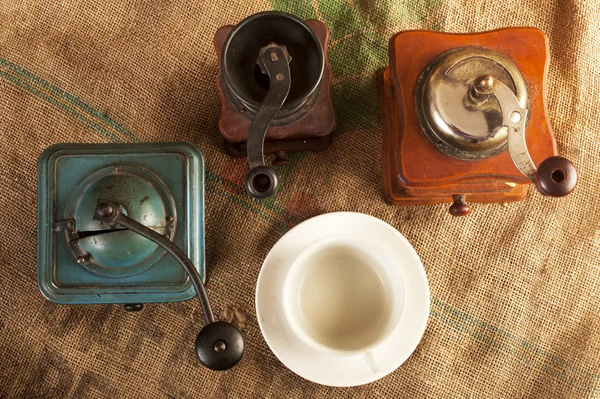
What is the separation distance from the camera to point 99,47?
1.16m

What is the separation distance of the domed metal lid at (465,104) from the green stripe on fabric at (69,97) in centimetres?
58

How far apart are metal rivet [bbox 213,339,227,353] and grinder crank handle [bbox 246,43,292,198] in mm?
211

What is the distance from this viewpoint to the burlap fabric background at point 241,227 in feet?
3.71

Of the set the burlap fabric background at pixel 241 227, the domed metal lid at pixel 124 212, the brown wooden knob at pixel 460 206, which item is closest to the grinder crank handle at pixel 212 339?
the domed metal lid at pixel 124 212

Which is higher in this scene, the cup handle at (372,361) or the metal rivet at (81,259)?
the metal rivet at (81,259)

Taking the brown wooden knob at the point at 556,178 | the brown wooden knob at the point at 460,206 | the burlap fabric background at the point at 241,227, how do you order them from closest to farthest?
the brown wooden knob at the point at 556,178, the brown wooden knob at the point at 460,206, the burlap fabric background at the point at 241,227

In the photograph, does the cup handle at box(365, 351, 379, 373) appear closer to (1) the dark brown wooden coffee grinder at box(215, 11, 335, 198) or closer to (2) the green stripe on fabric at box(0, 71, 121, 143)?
(1) the dark brown wooden coffee grinder at box(215, 11, 335, 198)

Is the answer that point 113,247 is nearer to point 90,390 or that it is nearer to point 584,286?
point 90,390

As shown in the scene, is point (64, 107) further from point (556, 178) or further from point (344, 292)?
point (556, 178)

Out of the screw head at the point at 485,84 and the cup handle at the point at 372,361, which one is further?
the cup handle at the point at 372,361

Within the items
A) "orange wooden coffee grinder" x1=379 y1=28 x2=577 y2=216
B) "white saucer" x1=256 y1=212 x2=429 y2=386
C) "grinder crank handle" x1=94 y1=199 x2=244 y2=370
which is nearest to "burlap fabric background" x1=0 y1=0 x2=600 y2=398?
"white saucer" x1=256 y1=212 x2=429 y2=386

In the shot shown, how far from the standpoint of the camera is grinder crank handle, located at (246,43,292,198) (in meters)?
0.84

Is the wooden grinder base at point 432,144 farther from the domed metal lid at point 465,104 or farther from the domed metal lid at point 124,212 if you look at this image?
the domed metal lid at point 124,212

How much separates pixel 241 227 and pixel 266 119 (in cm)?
34
